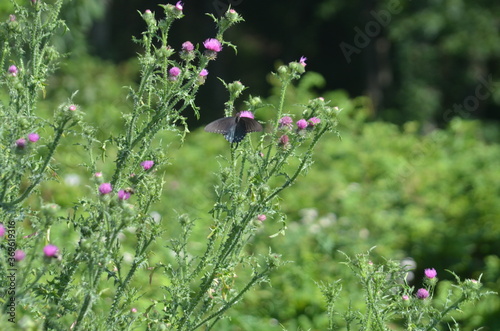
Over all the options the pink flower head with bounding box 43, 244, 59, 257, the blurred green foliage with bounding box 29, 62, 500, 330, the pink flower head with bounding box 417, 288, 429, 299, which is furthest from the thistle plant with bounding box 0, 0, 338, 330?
the blurred green foliage with bounding box 29, 62, 500, 330

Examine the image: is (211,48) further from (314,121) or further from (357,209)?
(357,209)

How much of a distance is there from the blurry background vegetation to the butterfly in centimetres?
27

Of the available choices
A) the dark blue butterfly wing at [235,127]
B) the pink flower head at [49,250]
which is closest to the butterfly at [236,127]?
the dark blue butterfly wing at [235,127]

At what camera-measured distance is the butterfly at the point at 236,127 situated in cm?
171

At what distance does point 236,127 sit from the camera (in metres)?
1.73

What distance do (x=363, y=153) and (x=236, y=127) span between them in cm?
429

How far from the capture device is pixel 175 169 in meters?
5.76

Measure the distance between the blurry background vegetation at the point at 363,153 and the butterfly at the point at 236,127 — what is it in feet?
0.88

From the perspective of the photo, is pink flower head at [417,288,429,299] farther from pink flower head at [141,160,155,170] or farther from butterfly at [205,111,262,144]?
pink flower head at [141,160,155,170]

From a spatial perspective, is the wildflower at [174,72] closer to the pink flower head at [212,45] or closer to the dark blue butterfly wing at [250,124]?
the pink flower head at [212,45]

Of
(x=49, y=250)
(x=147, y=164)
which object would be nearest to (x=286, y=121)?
(x=147, y=164)

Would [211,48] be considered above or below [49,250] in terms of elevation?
above

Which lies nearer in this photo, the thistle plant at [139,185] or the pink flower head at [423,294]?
the thistle plant at [139,185]

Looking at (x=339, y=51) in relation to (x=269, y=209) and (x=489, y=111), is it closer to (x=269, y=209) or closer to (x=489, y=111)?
(x=489, y=111)
